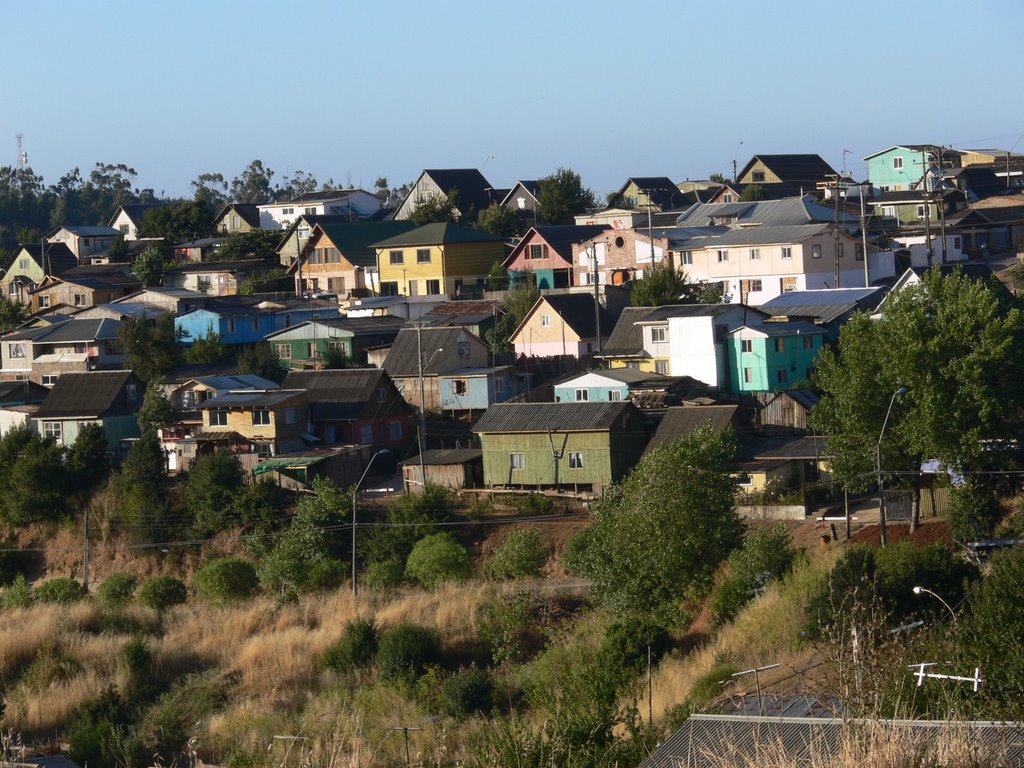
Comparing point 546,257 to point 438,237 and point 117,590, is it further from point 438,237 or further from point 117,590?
point 117,590

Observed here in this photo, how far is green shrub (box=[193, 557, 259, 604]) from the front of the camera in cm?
1942

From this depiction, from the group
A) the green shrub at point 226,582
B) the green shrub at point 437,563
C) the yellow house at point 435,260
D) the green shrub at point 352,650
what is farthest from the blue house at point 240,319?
the green shrub at point 352,650

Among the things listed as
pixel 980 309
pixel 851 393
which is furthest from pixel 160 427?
pixel 980 309

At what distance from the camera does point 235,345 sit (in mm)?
29391

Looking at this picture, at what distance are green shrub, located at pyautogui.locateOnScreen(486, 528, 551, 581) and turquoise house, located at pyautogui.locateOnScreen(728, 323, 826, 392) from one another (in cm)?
607

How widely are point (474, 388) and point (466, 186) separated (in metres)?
20.7

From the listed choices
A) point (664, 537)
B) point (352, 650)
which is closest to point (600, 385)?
point (664, 537)

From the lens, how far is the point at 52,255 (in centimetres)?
4244

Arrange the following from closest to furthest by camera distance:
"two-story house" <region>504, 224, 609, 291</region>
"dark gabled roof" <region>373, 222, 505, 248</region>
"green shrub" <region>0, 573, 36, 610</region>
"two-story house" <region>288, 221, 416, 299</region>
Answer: "green shrub" <region>0, 573, 36, 610</region>
"two-story house" <region>504, 224, 609, 291</region>
"dark gabled roof" <region>373, 222, 505, 248</region>
"two-story house" <region>288, 221, 416, 299</region>

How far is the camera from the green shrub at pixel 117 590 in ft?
64.3

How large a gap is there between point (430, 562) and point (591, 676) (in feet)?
24.6

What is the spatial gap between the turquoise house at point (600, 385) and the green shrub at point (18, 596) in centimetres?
898

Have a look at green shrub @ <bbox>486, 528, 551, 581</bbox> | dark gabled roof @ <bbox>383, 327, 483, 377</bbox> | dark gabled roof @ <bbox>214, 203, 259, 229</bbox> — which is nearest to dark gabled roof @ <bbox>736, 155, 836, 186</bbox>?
dark gabled roof @ <bbox>214, 203, 259, 229</bbox>

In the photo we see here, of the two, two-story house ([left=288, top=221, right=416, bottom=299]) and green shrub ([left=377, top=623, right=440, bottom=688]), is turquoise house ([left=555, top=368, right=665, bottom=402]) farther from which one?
two-story house ([left=288, top=221, right=416, bottom=299])
